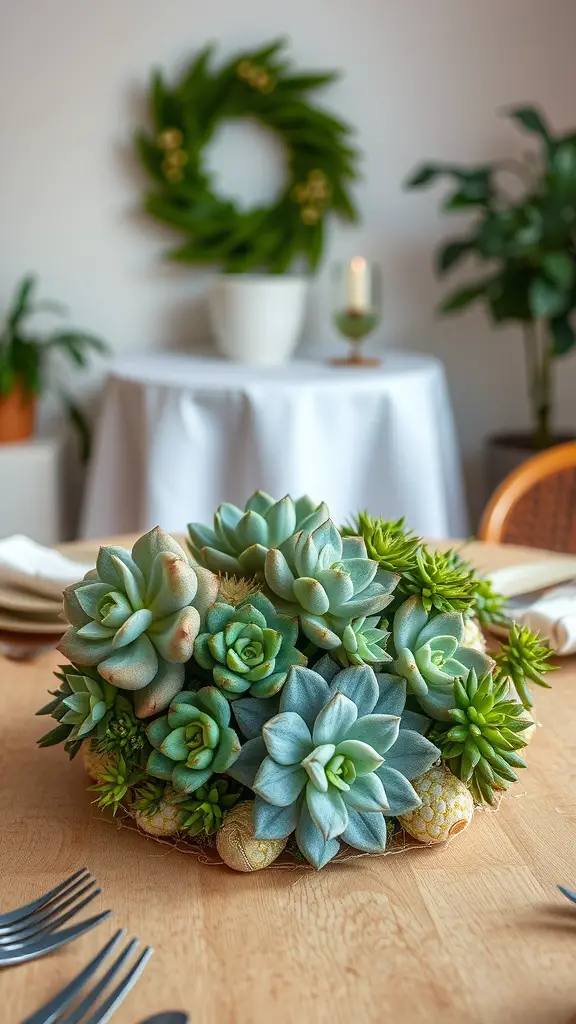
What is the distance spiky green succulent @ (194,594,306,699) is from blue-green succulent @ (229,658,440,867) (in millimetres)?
16

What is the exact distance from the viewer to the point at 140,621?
1.85 feet

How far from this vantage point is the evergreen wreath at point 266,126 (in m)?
2.83

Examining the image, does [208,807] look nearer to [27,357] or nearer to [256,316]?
[256,316]

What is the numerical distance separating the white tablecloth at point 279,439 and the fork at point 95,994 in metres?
1.71

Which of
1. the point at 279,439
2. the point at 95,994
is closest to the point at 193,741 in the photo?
the point at 95,994

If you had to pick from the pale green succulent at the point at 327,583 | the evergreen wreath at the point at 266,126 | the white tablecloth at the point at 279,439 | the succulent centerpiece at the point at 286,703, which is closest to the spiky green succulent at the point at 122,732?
the succulent centerpiece at the point at 286,703

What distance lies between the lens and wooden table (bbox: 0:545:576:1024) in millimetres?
479

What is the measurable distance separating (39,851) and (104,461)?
1.93 m

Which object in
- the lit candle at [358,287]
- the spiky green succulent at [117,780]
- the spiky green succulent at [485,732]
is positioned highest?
the lit candle at [358,287]

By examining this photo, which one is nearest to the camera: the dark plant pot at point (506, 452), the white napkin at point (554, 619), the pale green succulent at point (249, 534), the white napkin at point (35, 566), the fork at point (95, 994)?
the fork at point (95, 994)

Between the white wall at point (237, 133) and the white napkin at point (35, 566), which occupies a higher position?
the white wall at point (237, 133)

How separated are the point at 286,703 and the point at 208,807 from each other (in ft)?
0.24

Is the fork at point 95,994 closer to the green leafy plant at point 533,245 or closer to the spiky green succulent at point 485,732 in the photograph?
the spiky green succulent at point 485,732

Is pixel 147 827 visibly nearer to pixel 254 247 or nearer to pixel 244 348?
pixel 244 348
